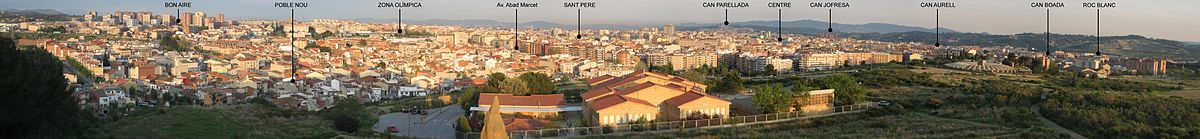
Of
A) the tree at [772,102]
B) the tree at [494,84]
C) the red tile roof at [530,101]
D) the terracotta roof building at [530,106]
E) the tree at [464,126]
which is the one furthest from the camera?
the tree at [494,84]

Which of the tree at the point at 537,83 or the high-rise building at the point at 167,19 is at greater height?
the high-rise building at the point at 167,19

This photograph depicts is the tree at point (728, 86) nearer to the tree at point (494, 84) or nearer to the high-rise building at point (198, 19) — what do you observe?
the tree at point (494, 84)

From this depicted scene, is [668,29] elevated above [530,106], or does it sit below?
above

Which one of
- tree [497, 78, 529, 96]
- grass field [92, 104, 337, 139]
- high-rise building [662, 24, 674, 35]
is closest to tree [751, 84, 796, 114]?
tree [497, 78, 529, 96]

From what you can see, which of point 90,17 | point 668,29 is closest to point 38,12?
point 90,17

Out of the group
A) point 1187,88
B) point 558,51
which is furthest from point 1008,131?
point 558,51

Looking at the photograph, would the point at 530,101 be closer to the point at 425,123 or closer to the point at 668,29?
the point at 425,123

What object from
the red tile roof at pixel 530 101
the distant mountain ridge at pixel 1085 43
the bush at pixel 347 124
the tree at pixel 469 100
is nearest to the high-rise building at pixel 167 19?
the distant mountain ridge at pixel 1085 43
